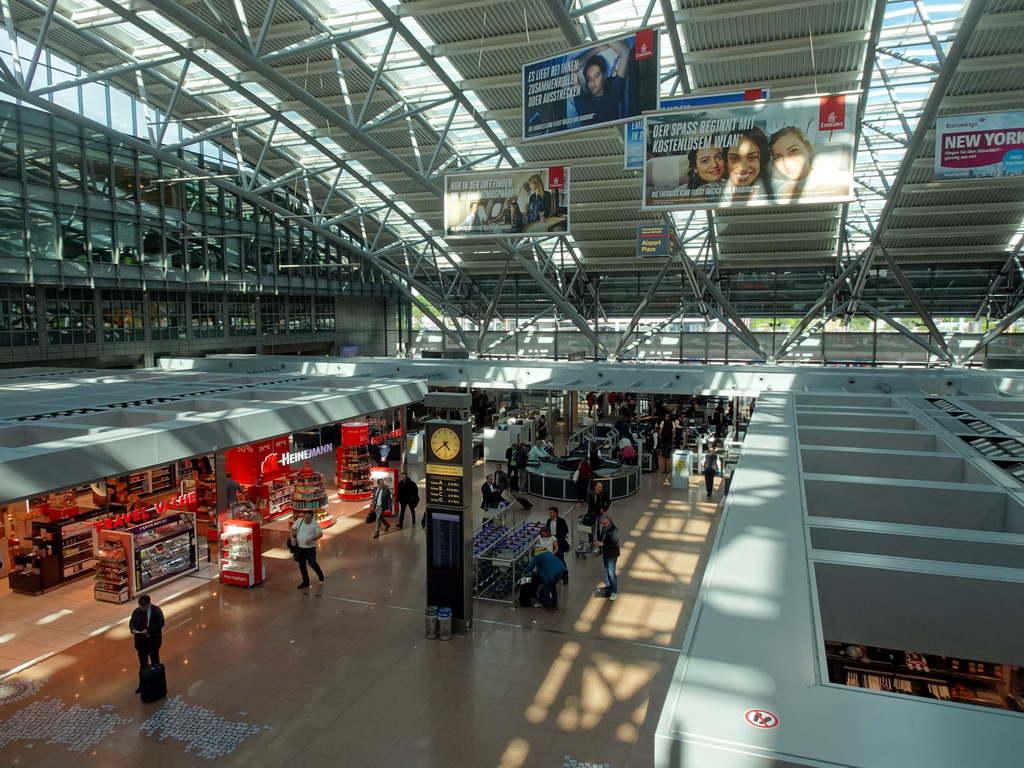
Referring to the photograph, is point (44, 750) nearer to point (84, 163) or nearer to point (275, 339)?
point (84, 163)

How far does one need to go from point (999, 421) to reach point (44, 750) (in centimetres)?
1189

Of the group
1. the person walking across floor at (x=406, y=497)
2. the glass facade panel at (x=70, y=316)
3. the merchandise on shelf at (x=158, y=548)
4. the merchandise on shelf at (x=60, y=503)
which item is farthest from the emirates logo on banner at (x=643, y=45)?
the glass facade panel at (x=70, y=316)

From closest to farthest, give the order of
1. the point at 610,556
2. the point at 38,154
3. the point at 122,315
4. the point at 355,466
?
Answer: the point at 610,556 → the point at 355,466 → the point at 38,154 → the point at 122,315

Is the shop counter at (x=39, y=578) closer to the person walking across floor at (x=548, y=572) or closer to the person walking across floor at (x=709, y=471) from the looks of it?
the person walking across floor at (x=548, y=572)

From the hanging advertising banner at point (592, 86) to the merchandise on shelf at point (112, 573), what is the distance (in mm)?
9131

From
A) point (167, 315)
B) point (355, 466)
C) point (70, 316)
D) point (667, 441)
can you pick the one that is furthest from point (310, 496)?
point (167, 315)

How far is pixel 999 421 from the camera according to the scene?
9711mm

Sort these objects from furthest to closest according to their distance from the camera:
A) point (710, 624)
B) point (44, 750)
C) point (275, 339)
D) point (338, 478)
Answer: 1. point (275, 339)
2. point (338, 478)
3. point (44, 750)
4. point (710, 624)

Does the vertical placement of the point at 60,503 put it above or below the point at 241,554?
above

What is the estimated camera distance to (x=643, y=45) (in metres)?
10.1

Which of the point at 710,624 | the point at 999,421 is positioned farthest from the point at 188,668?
the point at 999,421

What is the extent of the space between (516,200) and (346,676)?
31.7 ft

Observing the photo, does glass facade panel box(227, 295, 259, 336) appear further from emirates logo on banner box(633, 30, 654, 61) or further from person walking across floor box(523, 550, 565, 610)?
emirates logo on banner box(633, 30, 654, 61)

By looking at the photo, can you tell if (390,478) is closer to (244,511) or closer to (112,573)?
(244,511)
